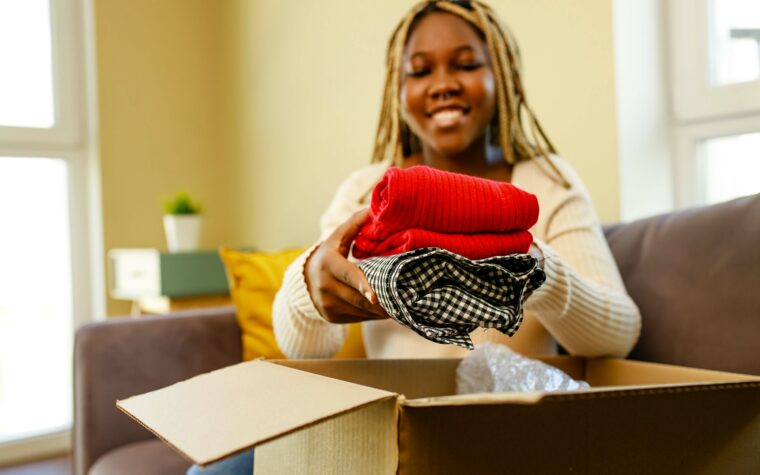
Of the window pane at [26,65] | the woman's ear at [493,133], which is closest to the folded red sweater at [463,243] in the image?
the woman's ear at [493,133]

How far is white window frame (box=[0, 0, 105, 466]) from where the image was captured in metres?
2.53

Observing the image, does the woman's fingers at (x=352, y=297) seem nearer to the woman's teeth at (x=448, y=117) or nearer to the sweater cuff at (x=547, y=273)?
the sweater cuff at (x=547, y=273)

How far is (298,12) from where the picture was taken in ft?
7.37

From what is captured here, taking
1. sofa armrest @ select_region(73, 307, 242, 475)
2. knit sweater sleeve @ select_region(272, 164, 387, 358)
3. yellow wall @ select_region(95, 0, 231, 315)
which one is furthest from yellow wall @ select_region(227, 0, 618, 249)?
sofa armrest @ select_region(73, 307, 242, 475)

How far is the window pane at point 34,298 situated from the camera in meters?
2.48

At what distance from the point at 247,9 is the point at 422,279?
2.30m

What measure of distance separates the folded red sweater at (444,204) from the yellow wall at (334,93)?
2.67ft

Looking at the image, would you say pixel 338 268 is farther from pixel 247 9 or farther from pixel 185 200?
pixel 247 9

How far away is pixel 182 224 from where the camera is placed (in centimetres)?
237

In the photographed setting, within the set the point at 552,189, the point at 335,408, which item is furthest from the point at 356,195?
the point at 335,408

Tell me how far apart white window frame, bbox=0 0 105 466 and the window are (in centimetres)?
198

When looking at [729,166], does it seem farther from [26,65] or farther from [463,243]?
[26,65]

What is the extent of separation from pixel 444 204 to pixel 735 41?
3.35 ft

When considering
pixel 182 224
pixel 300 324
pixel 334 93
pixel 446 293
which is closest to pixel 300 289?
pixel 300 324
